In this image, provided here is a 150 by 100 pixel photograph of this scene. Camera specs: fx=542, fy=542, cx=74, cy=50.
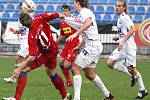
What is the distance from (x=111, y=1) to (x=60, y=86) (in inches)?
761

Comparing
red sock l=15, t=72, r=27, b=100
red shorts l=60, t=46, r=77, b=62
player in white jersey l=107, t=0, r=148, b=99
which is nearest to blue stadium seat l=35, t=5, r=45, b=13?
red shorts l=60, t=46, r=77, b=62

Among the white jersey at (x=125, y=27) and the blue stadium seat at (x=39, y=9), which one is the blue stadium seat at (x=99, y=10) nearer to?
the blue stadium seat at (x=39, y=9)

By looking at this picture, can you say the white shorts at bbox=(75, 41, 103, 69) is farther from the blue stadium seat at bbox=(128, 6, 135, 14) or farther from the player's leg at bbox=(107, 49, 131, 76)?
the blue stadium seat at bbox=(128, 6, 135, 14)

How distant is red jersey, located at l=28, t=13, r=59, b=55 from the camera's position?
10.5 meters

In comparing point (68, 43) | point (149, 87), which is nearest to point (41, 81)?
point (68, 43)

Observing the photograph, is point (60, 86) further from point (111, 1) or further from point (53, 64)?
point (111, 1)

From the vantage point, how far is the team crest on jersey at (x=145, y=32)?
82.6 ft

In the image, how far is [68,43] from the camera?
14797 mm

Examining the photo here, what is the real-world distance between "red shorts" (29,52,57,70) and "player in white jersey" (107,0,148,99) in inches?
74.7

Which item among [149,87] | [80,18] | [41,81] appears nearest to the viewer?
[80,18]

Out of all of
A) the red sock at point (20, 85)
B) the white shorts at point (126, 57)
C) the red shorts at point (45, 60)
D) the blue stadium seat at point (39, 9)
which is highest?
the red shorts at point (45, 60)

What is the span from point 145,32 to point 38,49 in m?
14.7

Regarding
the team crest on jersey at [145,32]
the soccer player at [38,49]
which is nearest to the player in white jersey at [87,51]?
the soccer player at [38,49]

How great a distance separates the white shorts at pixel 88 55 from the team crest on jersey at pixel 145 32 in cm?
1432
